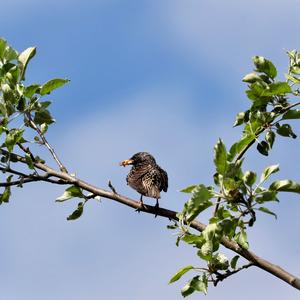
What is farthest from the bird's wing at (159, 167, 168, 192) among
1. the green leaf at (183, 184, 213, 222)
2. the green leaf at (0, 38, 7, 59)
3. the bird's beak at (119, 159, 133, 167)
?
the green leaf at (183, 184, 213, 222)

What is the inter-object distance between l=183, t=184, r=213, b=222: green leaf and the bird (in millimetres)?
3584

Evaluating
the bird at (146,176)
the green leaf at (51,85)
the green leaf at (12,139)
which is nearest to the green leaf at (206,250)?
the green leaf at (12,139)

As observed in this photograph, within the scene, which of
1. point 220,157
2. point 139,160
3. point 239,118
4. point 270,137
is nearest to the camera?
point 220,157

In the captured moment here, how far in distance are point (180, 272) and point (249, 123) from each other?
116 cm

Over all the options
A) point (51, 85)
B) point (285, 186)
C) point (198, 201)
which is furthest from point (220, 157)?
point (51, 85)

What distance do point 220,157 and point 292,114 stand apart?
3.92ft

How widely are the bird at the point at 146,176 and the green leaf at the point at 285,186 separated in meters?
3.78

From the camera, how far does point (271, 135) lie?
5.04m

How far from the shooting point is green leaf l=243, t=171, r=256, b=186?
415 cm

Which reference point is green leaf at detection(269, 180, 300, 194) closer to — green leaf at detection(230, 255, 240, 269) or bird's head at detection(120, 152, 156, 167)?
green leaf at detection(230, 255, 240, 269)

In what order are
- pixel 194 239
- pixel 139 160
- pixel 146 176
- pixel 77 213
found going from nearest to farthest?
pixel 194 239 → pixel 77 213 → pixel 146 176 → pixel 139 160

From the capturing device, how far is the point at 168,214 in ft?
16.5

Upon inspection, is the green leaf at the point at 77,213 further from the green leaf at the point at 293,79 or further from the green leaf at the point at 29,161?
the green leaf at the point at 293,79

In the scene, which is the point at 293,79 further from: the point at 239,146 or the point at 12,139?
the point at 12,139
